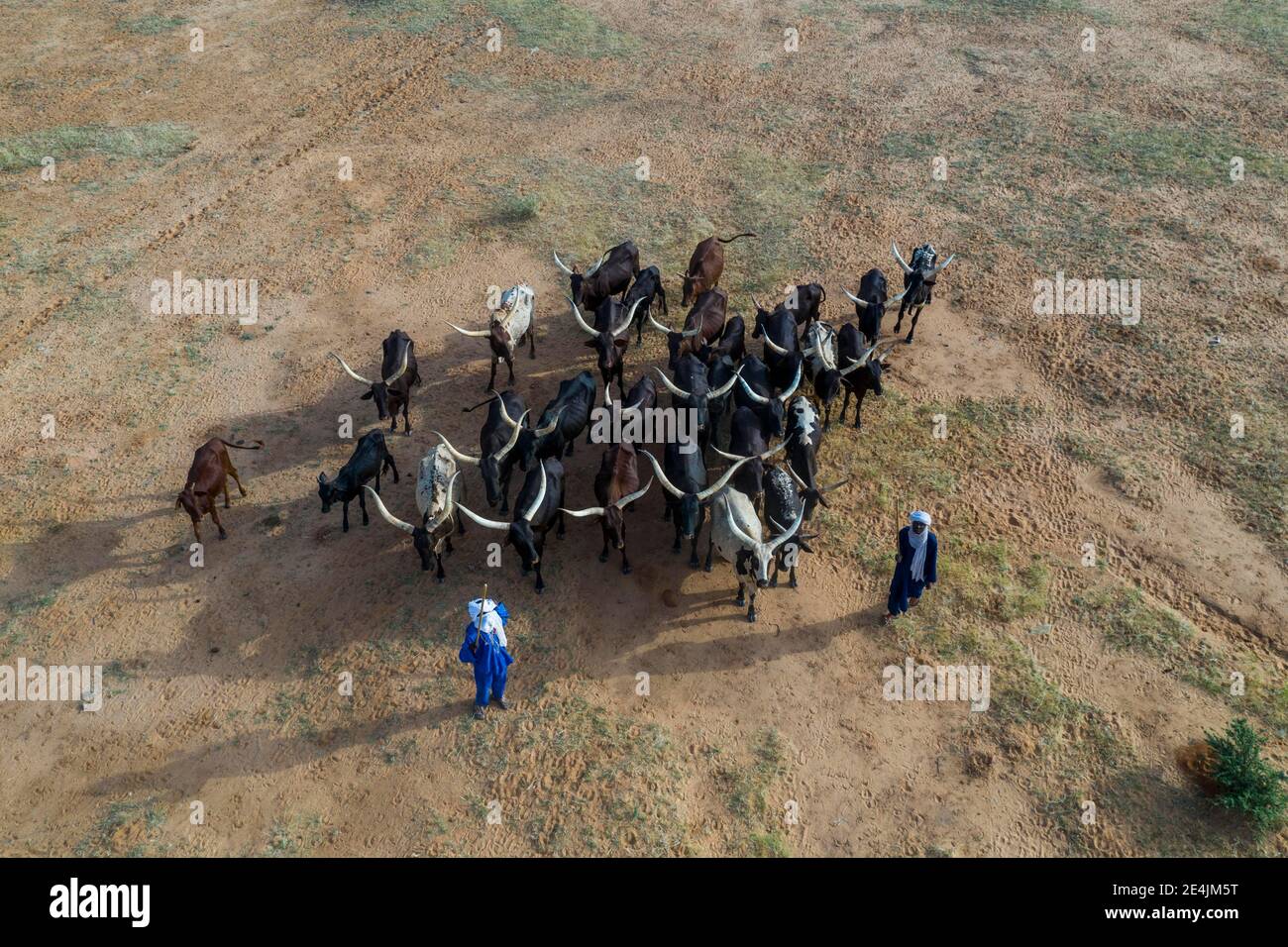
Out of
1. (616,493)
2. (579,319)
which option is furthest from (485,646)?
(579,319)

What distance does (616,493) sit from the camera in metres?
12.4

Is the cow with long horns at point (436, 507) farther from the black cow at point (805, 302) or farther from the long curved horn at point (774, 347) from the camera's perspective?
the black cow at point (805, 302)

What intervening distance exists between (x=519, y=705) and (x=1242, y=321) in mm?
15429

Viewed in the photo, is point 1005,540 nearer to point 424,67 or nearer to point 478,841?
point 478,841

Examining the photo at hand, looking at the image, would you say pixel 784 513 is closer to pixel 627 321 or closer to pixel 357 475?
pixel 627 321

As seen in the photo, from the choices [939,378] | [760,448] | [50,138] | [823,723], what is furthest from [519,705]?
[50,138]

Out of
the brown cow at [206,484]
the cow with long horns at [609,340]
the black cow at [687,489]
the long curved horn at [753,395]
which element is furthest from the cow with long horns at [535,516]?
the brown cow at [206,484]

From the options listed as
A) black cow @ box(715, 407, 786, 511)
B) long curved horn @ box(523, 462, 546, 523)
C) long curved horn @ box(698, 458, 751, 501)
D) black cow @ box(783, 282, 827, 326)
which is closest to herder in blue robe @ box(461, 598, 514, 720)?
long curved horn @ box(523, 462, 546, 523)

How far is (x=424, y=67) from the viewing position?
25.6 meters

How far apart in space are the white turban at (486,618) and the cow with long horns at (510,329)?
6.27 m

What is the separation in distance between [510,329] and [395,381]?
239 centimetres

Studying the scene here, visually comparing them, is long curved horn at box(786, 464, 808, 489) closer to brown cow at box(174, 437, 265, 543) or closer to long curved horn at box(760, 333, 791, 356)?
long curved horn at box(760, 333, 791, 356)

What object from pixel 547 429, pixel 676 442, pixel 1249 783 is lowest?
pixel 1249 783

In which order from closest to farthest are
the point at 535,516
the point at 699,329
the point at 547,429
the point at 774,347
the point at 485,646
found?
1. the point at 485,646
2. the point at 535,516
3. the point at 547,429
4. the point at 774,347
5. the point at 699,329
